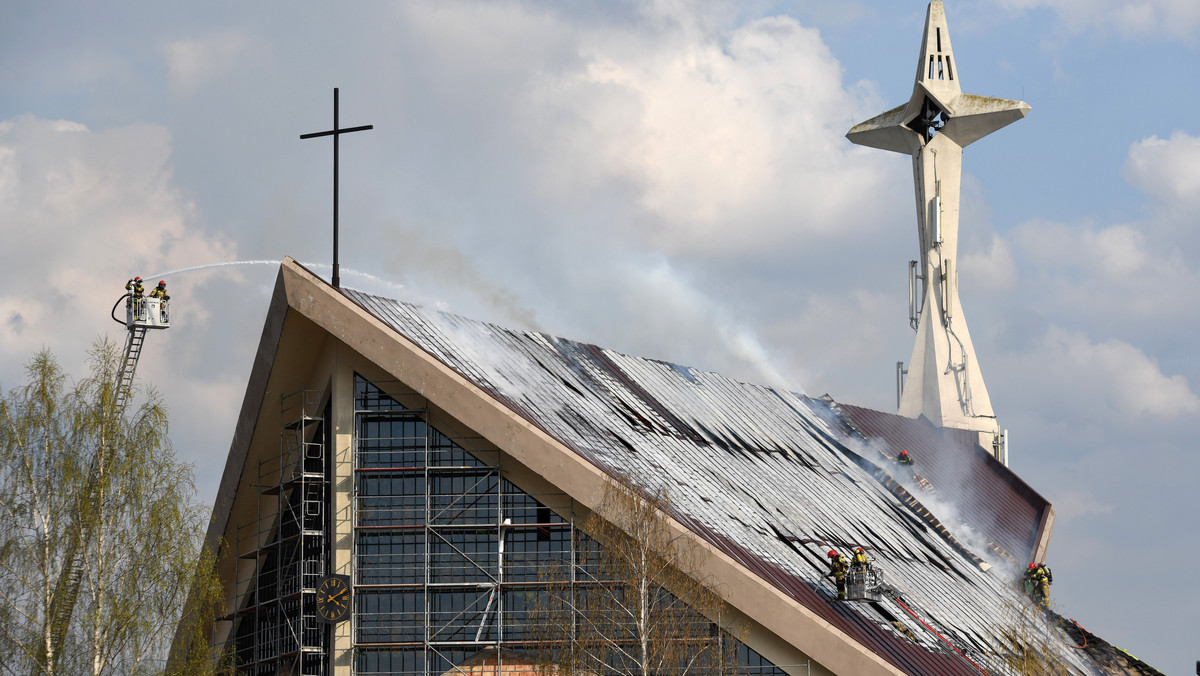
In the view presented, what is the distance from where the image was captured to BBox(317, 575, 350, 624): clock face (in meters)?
32.2

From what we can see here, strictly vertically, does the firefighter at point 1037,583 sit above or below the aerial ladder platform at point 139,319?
below

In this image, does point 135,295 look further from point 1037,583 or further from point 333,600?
point 1037,583

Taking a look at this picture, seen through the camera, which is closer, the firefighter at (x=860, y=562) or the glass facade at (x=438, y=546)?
the firefighter at (x=860, y=562)

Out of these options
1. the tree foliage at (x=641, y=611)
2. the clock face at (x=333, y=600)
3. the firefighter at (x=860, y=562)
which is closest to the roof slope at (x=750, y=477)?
the firefighter at (x=860, y=562)

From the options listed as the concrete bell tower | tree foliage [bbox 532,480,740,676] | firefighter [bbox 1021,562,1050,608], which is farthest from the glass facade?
the concrete bell tower

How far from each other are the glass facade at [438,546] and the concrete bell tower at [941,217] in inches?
1214

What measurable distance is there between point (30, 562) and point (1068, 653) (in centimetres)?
2464

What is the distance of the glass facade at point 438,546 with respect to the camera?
1257 inches

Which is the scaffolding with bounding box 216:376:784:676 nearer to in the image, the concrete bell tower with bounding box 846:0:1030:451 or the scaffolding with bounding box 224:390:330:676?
the scaffolding with bounding box 224:390:330:676

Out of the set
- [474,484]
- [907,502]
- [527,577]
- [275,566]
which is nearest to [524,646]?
[527,577]

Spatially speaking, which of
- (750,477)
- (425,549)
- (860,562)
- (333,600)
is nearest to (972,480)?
(750,477)

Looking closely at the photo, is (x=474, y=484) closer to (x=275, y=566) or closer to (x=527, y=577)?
(x=527, y=577)

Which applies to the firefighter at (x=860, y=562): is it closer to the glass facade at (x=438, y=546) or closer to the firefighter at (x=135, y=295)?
the glass facade at (x=438, y=546)

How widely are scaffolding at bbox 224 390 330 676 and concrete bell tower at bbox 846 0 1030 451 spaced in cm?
3052
